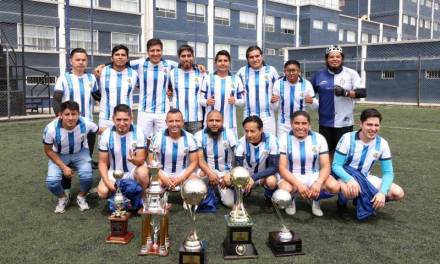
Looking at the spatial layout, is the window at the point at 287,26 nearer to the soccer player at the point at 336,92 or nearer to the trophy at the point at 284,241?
the soccer player at the point at 336,92

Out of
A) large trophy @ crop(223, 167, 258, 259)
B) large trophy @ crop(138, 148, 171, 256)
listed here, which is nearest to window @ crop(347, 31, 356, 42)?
large trophy @ crop(223, 167, 258, 259)

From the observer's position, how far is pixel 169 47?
92.6 feet

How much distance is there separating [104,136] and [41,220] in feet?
3.11

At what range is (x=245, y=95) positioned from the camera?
5.05 meters

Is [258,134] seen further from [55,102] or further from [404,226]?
[55,102]

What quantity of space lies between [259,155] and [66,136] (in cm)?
194

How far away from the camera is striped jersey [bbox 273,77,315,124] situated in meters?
4.89

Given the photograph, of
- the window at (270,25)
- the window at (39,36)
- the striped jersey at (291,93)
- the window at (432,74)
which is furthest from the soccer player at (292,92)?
the window at (270,25)

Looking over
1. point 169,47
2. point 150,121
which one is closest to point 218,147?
point 150,121

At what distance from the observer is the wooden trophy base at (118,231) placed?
335 cm

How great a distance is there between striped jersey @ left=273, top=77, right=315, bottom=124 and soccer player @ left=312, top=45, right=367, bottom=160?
0.40 ft

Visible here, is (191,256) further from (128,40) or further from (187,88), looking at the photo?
(128,40)

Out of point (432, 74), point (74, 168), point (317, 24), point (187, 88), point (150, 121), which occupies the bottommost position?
point (74, 168)

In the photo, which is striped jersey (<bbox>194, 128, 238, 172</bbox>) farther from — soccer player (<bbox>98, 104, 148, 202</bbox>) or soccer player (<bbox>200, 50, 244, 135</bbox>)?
soccer player (<bbox>98, 104, 148, 202</bbox>)
